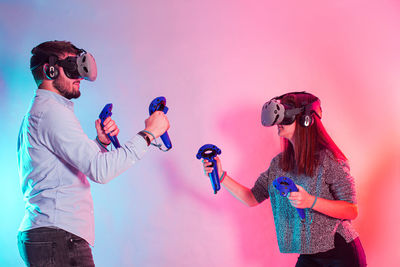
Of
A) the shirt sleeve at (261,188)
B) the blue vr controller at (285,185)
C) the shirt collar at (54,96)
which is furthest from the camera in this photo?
the shirt sleeve at (261,188)

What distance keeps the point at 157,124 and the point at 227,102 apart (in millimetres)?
978

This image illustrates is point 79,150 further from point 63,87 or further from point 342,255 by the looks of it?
point 342,255

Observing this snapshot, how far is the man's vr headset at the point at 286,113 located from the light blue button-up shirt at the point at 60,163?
662 millimetres

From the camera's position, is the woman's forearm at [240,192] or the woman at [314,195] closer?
the woman at [314,195]

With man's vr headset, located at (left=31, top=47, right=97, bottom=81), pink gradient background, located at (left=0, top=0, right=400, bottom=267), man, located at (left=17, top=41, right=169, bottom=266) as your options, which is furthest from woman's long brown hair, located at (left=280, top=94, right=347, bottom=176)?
man's vr headset, located at (left=31, top=47, right=97, bottom=81)

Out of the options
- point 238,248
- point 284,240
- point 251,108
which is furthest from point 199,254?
point 251,108

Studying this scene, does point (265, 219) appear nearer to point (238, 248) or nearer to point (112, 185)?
point (238, 248)

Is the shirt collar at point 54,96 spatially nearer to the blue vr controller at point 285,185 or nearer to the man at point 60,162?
the man at point 60,162

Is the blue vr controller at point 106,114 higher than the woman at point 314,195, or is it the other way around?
the blue vr controller at point 106,114

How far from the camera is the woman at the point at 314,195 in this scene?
161 centimetres

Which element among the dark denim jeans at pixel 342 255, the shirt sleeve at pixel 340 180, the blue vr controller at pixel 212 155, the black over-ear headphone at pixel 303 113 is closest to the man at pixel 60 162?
the blue vr controller at pixel 212 155

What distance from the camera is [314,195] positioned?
168 cm

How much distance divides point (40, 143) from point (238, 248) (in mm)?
1567

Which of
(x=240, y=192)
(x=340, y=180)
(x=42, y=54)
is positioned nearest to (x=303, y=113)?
(x=340, y=180)
